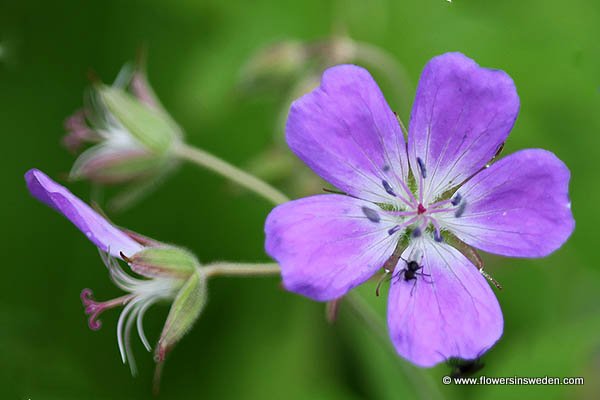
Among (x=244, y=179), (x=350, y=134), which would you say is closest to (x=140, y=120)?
(x=244, y=179)

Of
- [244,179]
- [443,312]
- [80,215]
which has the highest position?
[80,215]

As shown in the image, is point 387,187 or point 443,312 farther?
point 387,187

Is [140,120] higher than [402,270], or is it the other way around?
[140,120]

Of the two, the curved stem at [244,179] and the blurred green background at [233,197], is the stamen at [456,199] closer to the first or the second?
the curved stem at [244,179]

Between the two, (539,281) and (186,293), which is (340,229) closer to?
(186,293)

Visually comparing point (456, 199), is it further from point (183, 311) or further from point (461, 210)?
point (183, 311)

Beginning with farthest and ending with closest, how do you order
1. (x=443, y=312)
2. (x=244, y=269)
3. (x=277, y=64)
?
(x=277, y=64) < (x=244, y=269) < (x=443, y=312)
